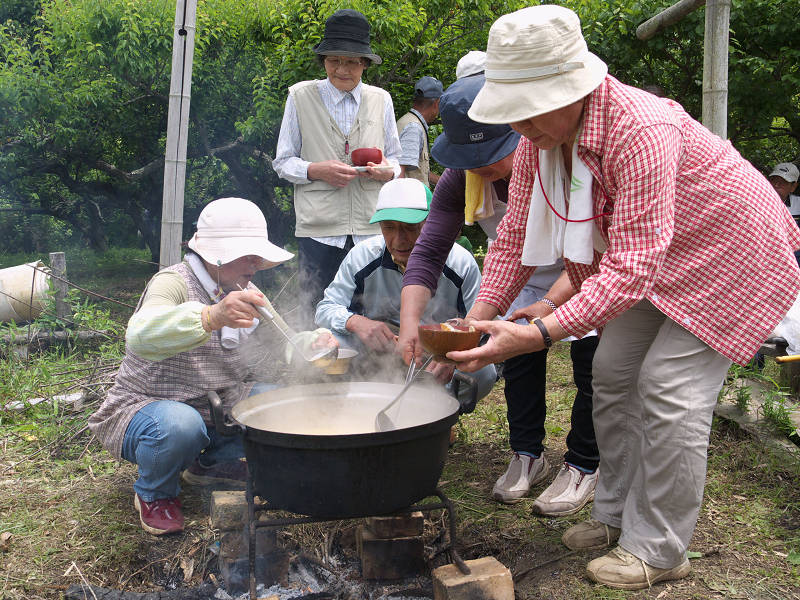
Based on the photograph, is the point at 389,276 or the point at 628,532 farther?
the point at 389,276

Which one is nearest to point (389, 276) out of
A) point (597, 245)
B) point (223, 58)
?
point (597, 245)

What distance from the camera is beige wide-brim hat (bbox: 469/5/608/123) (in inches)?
74.0

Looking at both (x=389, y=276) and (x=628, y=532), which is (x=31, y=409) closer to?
(x=389, y=276)

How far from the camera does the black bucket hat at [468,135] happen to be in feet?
8.45

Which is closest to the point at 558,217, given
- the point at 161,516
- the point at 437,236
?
the point at 437,236

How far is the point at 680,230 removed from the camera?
6.89 ft

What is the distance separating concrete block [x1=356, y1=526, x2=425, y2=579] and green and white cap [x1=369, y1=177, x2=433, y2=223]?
1424 mm

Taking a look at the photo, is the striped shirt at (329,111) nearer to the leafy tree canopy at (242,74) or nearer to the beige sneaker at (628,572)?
the leafy tree canopy at (242,74)

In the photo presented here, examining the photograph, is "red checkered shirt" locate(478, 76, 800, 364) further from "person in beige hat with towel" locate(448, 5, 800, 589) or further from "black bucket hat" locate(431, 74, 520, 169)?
"black bucket hat" locate(431, 74, 520, 169)

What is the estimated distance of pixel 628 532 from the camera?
234 centimetres

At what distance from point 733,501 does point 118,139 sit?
804 centimetres

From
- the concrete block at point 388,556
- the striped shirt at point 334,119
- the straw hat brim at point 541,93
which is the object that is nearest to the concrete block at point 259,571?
the concrete block at point 388,556

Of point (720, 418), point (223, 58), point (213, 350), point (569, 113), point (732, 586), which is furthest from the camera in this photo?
point (223, 58)

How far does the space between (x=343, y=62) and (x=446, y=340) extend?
101 inches
